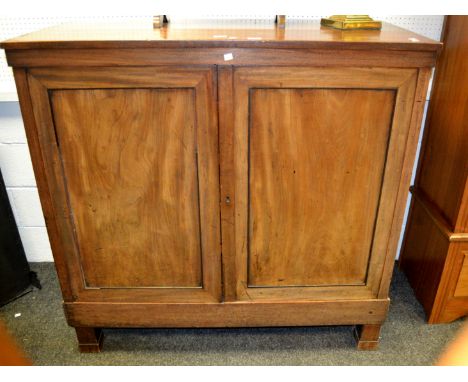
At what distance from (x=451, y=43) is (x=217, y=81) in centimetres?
100

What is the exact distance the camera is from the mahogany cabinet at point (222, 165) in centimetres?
109

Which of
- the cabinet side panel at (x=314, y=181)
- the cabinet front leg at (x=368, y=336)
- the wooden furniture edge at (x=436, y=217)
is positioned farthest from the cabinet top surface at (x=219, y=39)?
the cabinet front leg at (x=368, y=336)

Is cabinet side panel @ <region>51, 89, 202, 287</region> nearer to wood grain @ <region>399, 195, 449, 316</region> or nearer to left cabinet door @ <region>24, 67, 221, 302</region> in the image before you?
left cabinet door @ <region>24, 67, 221, 302</region>

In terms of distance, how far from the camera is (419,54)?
1.09 m

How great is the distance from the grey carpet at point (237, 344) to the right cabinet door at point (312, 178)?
0.90 ft

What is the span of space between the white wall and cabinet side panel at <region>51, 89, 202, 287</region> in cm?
71

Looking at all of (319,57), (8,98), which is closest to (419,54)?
(319,57)

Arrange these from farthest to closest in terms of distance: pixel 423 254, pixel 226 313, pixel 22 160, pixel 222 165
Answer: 1. pixel 22 160
2. pixel 423 254
3. pixel 226 313
4. pixel 222 165

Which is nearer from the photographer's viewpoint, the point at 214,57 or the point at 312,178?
the point at 214,57

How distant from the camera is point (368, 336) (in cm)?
156

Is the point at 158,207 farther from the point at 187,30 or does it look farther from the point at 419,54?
the point at 419,54

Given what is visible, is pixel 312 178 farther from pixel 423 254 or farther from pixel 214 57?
pixel 423 254

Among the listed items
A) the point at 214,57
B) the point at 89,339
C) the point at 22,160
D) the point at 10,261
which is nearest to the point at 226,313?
the point at 89,339

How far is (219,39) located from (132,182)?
502 mm
